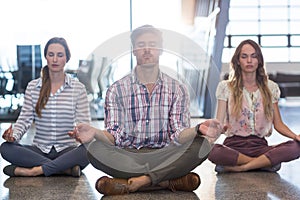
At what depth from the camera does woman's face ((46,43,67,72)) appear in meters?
2.94

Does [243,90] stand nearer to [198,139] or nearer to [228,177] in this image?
[228,177]

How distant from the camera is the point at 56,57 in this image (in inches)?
116

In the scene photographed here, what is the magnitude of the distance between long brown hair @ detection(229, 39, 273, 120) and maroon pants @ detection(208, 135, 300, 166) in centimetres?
16

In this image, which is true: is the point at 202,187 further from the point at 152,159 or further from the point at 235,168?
the point at 235,168

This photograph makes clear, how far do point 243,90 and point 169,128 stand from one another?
73cm

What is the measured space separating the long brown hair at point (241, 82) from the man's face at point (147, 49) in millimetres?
750

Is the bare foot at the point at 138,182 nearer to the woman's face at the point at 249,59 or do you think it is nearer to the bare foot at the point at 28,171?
the bare foot at the point at 28,171

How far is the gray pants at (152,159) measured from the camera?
2.37 m

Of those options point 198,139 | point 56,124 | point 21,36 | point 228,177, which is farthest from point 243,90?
point 21,36

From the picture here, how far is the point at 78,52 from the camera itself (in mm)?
6180

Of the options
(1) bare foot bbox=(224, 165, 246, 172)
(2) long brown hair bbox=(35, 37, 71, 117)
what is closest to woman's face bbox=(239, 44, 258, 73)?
(1) bare foot bbox=(224, 165, 246, 172)

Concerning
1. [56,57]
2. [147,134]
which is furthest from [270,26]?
[147,134]

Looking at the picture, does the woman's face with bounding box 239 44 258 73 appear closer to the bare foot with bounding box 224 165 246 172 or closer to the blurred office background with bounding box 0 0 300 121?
the bare foot with bounding box 224 165 246 172

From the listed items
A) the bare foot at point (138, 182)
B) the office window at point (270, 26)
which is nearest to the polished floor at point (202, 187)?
the bare foot at point (138, 182)
